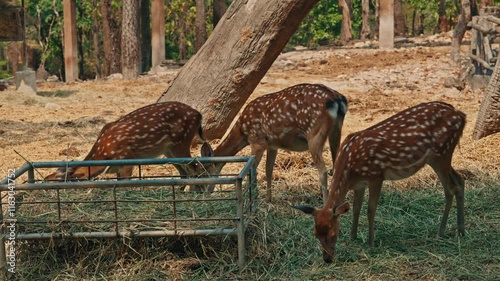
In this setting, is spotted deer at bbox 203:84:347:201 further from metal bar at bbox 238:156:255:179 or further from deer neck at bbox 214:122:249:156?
metal bar at bbox 238:156:255:179

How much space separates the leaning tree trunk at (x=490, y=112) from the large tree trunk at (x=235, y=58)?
241 centimetres

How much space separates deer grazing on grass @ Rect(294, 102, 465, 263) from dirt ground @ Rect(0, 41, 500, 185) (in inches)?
84.2

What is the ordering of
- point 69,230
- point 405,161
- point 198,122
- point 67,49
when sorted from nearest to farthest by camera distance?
point 69,230 < point 405,161 < point 198,122 < point 67,49

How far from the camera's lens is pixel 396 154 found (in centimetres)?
646

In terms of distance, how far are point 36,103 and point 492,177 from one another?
10.8m

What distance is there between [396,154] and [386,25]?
16.9 meters

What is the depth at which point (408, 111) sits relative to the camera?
6773mm

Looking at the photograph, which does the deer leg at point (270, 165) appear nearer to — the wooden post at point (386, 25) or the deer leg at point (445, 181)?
the deer leg at point (445, 181)

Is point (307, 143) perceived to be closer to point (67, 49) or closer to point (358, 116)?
point (358, 116)

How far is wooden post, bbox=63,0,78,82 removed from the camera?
24312 millimetres

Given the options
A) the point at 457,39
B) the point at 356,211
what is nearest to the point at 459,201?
the point at 356,211

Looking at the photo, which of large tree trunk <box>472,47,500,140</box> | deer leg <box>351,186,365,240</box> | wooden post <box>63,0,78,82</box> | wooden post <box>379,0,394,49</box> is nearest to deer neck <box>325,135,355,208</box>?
deer leg <box>351,186,365,240</box>

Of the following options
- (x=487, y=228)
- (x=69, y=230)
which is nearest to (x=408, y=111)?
(x=487, y=228)

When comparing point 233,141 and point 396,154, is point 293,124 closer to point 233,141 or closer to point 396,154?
point 233,141
